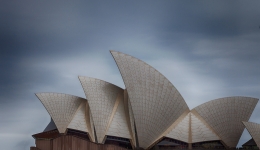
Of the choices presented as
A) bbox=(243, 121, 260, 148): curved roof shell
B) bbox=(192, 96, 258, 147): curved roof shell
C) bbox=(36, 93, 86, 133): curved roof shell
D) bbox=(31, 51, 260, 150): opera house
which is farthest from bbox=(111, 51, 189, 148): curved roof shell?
bbox=(36, 93, 86, 133): curved roof shell

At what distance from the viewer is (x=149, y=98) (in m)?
54.5

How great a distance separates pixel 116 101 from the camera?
5922 cm

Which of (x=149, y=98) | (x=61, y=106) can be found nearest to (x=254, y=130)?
(x=149, y=98)

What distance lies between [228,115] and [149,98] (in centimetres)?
1144

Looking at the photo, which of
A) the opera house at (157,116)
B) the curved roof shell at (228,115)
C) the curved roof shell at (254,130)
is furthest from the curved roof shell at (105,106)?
the curved roof shell at (254,130)

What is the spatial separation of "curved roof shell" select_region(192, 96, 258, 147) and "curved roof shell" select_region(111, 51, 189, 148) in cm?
363

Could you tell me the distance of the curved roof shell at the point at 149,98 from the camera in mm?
53438

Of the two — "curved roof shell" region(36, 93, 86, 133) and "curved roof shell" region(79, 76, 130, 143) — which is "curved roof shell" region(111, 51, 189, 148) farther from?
"curved roof shell" region(36, 93, 86, 133)

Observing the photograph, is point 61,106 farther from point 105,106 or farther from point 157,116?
point 157,116

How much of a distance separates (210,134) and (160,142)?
7.10m

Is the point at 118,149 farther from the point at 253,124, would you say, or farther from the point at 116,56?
the point at 253,124

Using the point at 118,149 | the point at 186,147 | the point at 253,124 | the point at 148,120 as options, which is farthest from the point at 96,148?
the point at 253,124

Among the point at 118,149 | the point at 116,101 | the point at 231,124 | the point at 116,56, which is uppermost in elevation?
the point at 116,56

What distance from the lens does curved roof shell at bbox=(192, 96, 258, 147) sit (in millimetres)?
54969
